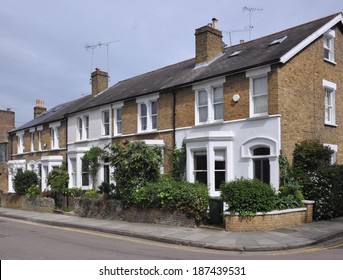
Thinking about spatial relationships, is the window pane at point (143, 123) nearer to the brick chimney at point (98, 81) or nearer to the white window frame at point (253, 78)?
the white window frame at point (253, 78)

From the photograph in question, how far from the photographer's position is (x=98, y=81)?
29.3 metres

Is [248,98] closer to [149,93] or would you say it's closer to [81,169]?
[149,93]

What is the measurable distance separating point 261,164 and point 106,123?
38.1ft

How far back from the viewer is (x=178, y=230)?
13398 millimetres

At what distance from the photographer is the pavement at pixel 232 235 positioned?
10672 millimetres

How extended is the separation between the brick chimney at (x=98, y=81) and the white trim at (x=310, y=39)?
17159 mm

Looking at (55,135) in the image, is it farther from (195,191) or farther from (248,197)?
(248,197)

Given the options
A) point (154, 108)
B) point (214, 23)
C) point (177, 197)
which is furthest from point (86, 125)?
point (177, 197)

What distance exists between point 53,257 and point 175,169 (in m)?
9.90

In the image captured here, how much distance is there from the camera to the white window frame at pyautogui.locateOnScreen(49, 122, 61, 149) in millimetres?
29116

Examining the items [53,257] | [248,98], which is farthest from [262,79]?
[53,257]

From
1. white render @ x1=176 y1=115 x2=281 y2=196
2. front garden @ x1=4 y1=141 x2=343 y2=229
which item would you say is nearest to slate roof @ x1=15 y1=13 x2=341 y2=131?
white render @ x1=176 y1=115 x2=281 y2=196

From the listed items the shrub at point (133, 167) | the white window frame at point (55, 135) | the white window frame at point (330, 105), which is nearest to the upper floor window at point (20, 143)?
the white window frame at point (55, 135)

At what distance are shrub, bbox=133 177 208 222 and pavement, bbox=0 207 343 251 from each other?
2.38 feet
